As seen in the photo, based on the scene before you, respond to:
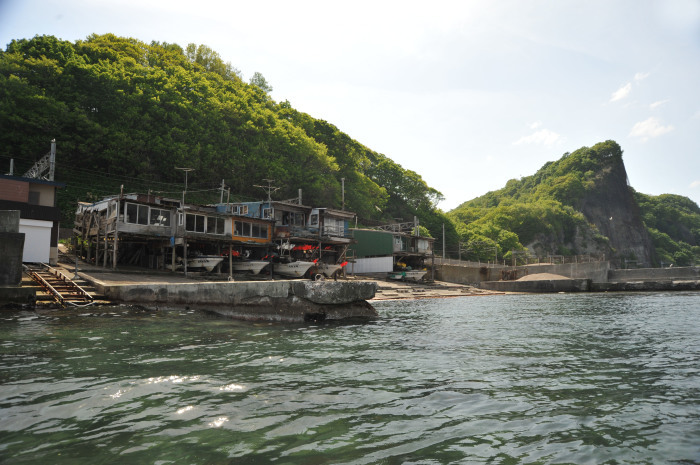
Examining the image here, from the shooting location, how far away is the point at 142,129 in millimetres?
38500

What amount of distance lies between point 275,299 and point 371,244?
33.8m

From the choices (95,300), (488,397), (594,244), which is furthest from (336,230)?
(594,244)

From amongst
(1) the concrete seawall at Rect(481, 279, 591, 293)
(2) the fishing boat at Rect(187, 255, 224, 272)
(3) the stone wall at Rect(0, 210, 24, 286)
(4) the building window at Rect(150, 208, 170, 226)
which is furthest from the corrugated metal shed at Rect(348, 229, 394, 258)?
(3) the stone wall at Rect(0, 210, 24, 286)

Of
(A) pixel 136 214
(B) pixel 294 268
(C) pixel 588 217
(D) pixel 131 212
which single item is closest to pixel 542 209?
(C) pixel 588 217

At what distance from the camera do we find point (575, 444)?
3.41 meters

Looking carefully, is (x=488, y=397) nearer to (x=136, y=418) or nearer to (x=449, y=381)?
(x=449, y=381)

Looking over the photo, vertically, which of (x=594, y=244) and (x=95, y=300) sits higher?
(x=594, y=244)

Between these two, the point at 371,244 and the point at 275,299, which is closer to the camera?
the point at 275,299

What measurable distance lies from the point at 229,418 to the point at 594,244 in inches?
4607

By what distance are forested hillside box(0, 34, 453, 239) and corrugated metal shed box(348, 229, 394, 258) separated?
9617mm

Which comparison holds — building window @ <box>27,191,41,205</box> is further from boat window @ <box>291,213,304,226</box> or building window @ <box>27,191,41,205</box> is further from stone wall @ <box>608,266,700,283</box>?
stone wall @ <box>608,266,700,283</box>

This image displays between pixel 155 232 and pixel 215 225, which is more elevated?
pixel 215 225

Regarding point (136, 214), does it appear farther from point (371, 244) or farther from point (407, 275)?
point (407, 275)

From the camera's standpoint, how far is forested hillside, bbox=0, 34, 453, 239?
33.2 meters
